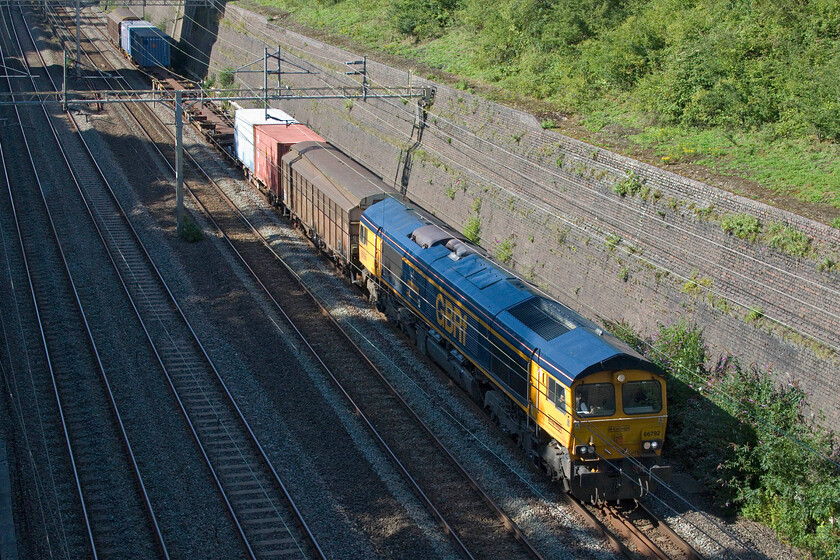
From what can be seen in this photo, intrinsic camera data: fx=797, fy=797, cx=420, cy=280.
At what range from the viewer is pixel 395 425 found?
1678 centimetres

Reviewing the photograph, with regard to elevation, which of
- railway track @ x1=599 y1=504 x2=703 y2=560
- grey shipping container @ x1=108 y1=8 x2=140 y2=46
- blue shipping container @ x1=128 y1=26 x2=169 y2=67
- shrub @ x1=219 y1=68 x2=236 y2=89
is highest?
grey shipping container @ x1=108 y1=8 x2=140 y2=46

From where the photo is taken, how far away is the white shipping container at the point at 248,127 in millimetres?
31594

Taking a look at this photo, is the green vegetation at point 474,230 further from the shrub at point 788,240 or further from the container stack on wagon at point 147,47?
the container stack on wagon at point 147,47

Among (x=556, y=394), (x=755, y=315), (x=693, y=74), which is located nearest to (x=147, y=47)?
(x=693, y=74)

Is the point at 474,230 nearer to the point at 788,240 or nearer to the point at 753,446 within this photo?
the point at 788,240

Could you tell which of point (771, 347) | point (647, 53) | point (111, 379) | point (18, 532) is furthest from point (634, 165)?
point (18, 532)

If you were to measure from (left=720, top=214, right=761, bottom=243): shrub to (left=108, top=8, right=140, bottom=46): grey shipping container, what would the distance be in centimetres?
5253

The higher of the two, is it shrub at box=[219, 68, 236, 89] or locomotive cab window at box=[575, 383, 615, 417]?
shrub at box=[219, 68, 236, 89]

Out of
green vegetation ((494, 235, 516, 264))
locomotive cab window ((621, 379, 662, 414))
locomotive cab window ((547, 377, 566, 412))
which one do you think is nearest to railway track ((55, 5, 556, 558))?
locomotive cab window ((547, 377, 566, 412))

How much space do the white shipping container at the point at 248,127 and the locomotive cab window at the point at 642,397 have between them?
21301mm

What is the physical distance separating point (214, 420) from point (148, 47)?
41.4 m

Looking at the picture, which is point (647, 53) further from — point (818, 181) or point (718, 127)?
point (818, 181)

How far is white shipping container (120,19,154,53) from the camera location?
54.1m

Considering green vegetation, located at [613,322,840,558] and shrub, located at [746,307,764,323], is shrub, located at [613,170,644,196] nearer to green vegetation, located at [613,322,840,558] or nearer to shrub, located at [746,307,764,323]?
green vegetation, located at [613,322,840,558]
